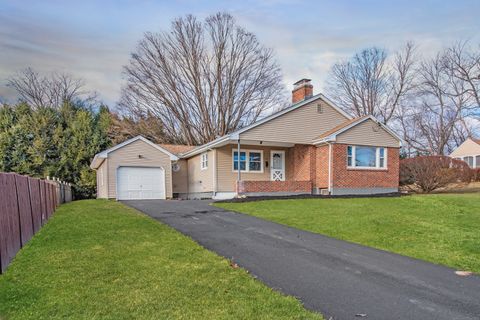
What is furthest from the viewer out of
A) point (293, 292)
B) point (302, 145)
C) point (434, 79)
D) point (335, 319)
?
point (434, 79)

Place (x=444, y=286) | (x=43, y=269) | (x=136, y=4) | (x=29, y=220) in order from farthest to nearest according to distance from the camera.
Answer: (x=136, y=4) < (x=29, y=220) < (x=43, y=269) < (x=444, y=286)

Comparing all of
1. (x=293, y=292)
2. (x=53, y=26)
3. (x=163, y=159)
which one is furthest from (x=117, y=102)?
(x=293, y=292)

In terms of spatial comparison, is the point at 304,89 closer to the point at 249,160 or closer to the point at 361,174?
the point at 249,160

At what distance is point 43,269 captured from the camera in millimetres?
5480

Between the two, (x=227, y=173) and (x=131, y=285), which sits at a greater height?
(x=131, y=285)

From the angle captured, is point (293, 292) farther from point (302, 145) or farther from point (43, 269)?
point (302, 145)

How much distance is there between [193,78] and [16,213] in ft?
101

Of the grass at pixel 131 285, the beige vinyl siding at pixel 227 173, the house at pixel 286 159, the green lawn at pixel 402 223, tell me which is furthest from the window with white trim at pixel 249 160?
the grass at pixel 131 285

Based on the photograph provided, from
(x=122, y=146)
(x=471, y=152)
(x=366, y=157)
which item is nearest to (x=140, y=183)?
(x=122, y=146)

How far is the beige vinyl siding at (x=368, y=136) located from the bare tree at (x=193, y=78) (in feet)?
61.4

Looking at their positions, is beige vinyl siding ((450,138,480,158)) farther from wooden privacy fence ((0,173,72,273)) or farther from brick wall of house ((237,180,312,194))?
wooden privacy fence ((0,173,72,273))

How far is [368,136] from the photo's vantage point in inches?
769

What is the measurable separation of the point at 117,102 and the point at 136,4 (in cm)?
2527

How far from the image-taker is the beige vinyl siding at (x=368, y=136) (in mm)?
18922
